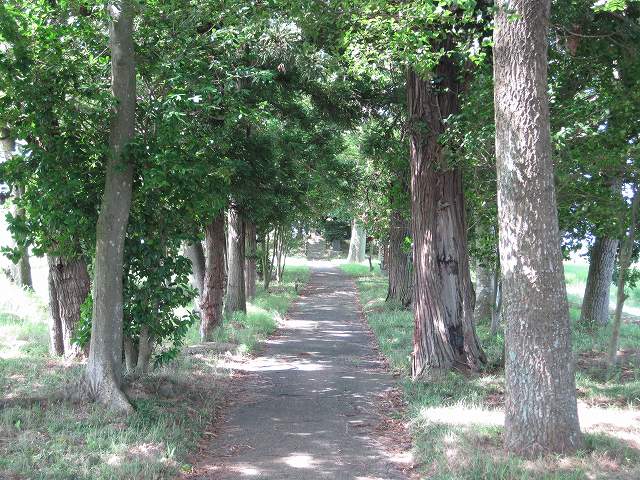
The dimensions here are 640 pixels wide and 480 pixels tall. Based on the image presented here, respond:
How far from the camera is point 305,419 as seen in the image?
25.8ft

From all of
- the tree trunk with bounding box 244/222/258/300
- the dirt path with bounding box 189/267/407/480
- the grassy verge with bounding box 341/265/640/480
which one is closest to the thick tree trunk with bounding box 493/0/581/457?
the grassy verge with bounding box 341/265/640/480

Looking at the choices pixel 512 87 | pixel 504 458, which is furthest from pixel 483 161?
pixel 504 458

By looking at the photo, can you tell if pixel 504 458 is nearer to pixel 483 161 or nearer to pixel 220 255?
pixel 483 161

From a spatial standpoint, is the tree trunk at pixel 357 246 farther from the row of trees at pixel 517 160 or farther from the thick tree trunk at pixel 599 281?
the row of trees at pixel 517 160

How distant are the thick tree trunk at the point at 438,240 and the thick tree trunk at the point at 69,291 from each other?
5558 millimetres

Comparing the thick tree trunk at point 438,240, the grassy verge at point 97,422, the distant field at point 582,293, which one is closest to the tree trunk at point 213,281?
the grassy verge at point 97,422

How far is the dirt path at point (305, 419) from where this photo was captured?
608 cm

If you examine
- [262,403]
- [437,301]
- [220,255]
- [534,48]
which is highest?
[534,48]

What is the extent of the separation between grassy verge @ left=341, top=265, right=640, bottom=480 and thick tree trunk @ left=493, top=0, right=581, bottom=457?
30cm

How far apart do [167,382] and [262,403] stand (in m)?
1.42

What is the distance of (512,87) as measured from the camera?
5840 millimetres

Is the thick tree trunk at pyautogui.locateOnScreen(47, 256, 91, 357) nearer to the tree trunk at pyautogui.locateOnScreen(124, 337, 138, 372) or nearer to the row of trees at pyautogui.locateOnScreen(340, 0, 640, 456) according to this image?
the tree trunk at pyautogui.locateOnScreen(124, 337, 138, 372)

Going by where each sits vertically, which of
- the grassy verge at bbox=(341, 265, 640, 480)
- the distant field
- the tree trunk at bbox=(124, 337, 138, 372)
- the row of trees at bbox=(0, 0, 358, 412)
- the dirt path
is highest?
the row of trees at bbox=(0, 0, 358, 412)

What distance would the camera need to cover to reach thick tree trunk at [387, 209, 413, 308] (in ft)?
68.2
